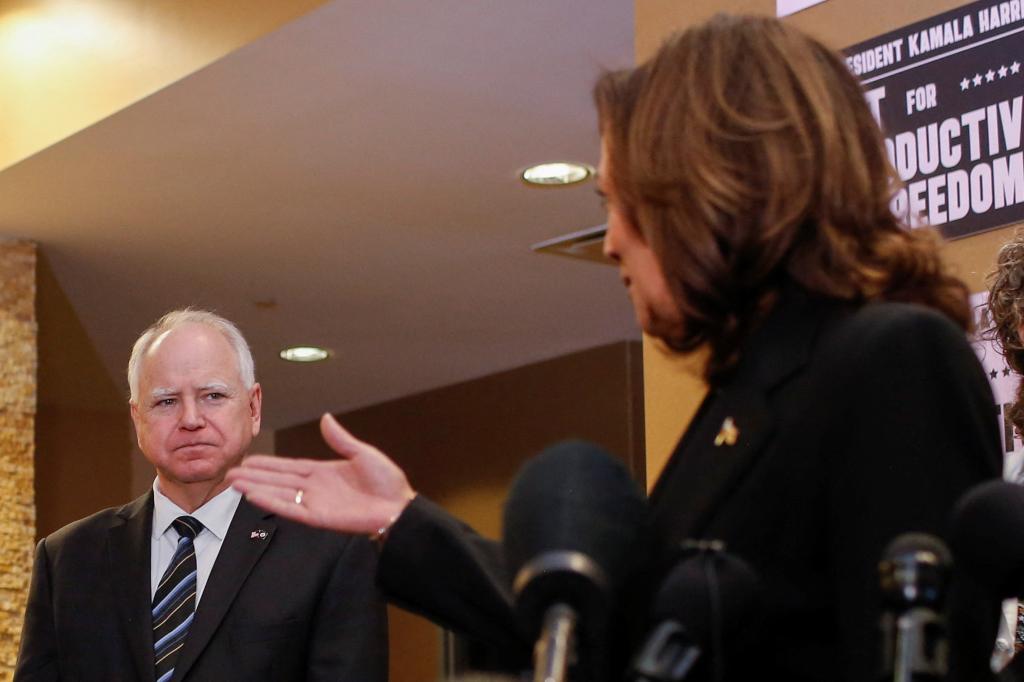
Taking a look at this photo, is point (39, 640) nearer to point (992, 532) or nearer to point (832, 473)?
point (832, 473)

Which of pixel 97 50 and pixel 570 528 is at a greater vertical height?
pixel 97 50

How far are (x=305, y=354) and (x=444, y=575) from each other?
23.7 ft

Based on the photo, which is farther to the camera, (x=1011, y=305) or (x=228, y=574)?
(x=228, y=574)

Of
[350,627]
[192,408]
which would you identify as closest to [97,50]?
[192,408]

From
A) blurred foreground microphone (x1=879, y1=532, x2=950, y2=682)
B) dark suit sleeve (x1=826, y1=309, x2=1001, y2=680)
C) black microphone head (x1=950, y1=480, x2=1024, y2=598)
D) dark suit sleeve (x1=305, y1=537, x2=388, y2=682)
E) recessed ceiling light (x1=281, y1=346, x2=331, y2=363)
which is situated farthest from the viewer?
recessed ceiling light (x1=281, y1=346, x2=331, y2=363)

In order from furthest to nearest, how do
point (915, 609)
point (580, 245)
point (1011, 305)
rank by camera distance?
point (580, 245)
point (1011, 305)
point (915, 609)

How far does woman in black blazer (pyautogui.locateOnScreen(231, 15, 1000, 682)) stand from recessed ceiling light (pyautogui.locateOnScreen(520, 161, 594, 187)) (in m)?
4.13

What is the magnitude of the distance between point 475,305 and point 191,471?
469 centimetres

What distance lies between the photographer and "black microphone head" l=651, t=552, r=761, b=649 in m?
1.03

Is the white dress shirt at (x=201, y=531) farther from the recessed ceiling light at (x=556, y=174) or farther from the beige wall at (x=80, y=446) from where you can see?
the beige wall at (x=80, y=446)

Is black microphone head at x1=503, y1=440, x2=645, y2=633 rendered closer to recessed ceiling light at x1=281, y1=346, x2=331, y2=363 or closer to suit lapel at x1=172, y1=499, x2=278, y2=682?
suit lapel at x1=172, y1=499, x2=278, y2=682

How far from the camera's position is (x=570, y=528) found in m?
1.05

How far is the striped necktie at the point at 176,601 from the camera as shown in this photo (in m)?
2.64

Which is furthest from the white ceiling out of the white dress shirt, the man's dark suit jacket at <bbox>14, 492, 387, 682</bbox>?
the man's dark suit jacket at <bbox>14, 492, 387, 682</bbox>
